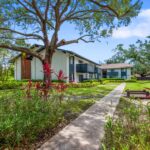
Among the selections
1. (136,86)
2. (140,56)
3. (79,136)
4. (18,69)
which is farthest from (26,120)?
(140,56)

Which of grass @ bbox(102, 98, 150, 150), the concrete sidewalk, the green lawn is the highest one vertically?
grass @ bbox(102, 98, 150, 150)

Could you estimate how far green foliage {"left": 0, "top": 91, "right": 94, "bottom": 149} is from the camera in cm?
565

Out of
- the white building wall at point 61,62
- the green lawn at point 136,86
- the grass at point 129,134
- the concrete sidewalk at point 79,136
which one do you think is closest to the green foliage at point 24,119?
the concrete sidewalk at point 79,136

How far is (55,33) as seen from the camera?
22.8 m

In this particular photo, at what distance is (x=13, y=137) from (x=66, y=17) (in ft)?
61.5

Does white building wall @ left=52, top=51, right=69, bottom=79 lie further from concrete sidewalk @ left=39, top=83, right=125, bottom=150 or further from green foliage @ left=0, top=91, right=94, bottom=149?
green foliage @ left=0, top=91, right=94, bottom=149

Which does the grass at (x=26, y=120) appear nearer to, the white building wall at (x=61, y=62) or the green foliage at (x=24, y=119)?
the green foliage at (x=24, y=119)

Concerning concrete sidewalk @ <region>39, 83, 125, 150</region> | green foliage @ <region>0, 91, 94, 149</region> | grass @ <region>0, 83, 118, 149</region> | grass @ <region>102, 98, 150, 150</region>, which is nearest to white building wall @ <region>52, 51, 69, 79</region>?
concrete sidewalk @ <region>39, 83, 125, 150</region>

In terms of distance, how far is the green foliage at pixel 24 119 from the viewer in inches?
222

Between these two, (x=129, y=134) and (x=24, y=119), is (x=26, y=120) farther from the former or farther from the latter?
(x=129, y=134)

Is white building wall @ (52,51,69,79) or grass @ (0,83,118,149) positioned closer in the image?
grass @ (0,83,118,149)

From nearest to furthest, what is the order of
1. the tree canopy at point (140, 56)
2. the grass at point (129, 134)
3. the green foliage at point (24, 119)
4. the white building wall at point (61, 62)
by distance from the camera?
the grass at point (129, 134)
the green foliage at point (24, 119)
the white building wall at point (61, 62)
the tree canopy at point (140, 56)

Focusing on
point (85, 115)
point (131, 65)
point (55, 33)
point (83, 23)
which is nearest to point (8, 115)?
point (85, 115)

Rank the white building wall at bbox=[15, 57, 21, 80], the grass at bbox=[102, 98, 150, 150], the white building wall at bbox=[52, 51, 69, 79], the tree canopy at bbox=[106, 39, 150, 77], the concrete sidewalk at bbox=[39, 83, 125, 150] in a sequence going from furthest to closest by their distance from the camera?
the tree canopy at bbox=[106, 39, 150, 77] < the white building wall at bbox=[15, 57, 21, 80] < the white building wall at bbox=[52, 51, 69, 79] < the concrete sidewalk at bbox=[39, 83, 125, 150] < the grass at bbox=[102, 98, 150, 150]
